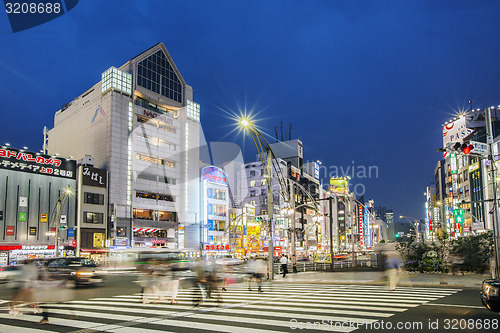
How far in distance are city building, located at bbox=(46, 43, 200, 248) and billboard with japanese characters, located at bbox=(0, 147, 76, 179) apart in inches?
342

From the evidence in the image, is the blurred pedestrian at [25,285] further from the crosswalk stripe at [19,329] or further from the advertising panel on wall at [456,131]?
the advertising panel on wall at [456,131]

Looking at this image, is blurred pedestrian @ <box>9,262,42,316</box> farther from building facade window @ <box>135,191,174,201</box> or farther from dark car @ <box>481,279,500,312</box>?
building facade window @ <box>135,191,174,201</box>

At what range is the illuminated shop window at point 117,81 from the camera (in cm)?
7989

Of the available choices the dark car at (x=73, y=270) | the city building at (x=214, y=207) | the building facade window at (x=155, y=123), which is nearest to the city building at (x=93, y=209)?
the building facade window at (x=155, y=123)

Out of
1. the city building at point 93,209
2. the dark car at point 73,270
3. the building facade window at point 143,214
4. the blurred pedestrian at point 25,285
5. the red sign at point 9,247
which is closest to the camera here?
the blurred pedestrian at point 25,285

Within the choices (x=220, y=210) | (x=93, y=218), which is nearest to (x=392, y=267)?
(x=93, y=218)

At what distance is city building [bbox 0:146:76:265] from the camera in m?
60.8

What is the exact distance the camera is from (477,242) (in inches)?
1208

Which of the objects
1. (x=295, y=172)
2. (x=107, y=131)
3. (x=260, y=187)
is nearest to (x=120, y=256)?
(x=107, y=131)

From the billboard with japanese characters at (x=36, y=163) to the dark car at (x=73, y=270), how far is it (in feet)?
147

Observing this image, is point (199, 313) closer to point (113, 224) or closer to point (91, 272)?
point (91, 272)

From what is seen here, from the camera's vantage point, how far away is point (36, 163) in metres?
65.4

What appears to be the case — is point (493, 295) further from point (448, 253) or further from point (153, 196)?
point (153, 196)

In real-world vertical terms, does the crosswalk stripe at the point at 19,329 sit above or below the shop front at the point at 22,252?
above
